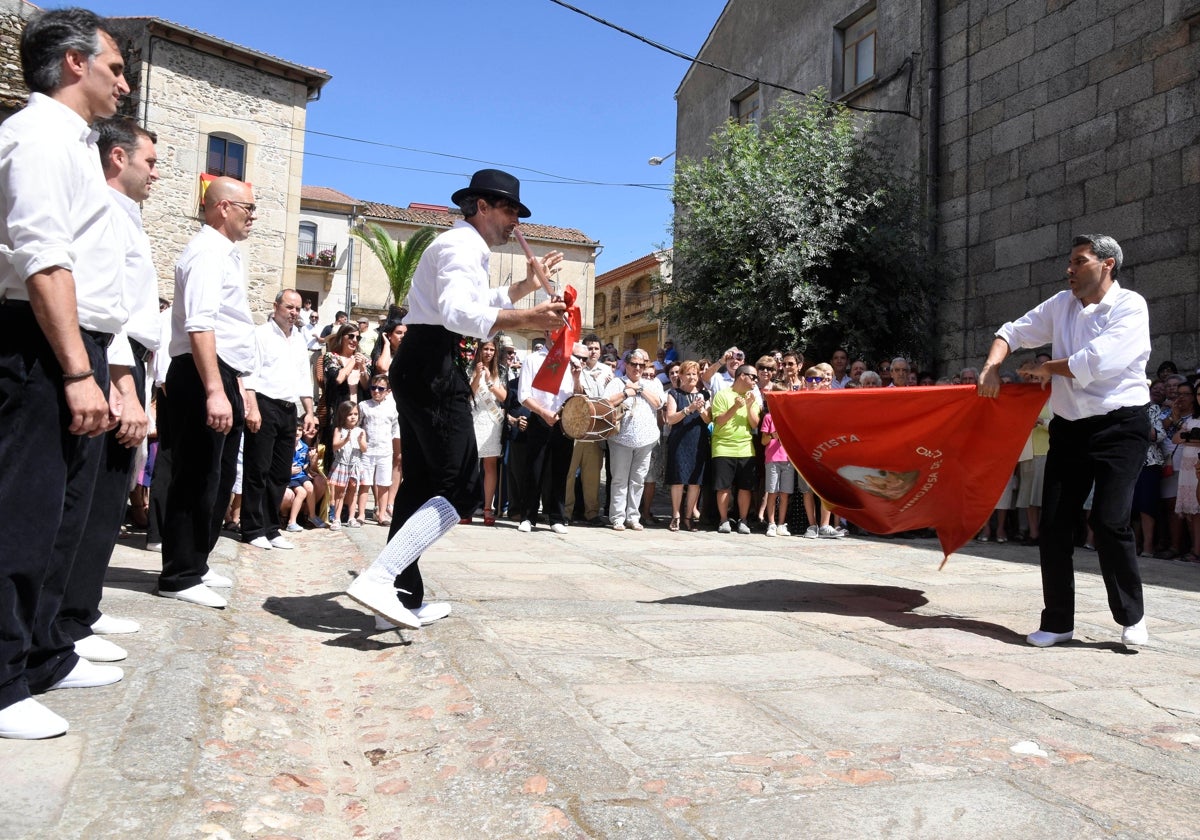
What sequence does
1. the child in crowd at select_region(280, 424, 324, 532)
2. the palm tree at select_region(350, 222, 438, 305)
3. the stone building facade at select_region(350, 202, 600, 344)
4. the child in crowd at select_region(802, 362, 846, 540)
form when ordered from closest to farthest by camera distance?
the child in crowd at select_region(280, 424, 324, 532), the child in crowd at select_region(802, 362, 846, 540), the palm tree at select_region(350, 222, 438, 305), the stone building facade at select_region(350, 202, 600, 344)

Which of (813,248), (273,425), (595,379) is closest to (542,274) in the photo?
(273,425)

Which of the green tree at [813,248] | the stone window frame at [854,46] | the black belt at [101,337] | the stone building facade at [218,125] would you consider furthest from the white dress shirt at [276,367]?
the stone building facade at [218,125]

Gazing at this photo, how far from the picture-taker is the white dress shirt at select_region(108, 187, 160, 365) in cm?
336

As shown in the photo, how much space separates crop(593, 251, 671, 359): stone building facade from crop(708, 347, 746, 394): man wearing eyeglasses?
31761 millimetres

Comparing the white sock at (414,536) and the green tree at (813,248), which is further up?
the green tree at (813,248)

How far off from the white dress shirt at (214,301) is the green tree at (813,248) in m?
9.99

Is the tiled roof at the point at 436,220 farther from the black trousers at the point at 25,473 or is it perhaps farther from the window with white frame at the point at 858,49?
the black trousers at the point at 25,473

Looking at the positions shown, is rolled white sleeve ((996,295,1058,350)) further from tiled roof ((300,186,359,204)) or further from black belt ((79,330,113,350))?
tiled roof ((300,186,359,204))

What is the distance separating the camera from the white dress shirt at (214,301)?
4.45 meters

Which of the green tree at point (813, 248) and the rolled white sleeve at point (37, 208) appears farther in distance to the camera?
the green tree at point (813, 248)

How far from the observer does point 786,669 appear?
3.83 m

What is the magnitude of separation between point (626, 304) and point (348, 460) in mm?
39757

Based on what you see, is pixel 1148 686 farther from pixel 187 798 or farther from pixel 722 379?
pixel 722 379

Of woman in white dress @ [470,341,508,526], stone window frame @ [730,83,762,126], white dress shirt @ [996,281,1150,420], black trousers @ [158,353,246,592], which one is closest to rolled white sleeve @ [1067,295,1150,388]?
white dress shirt @ [996,281,1150,420]
